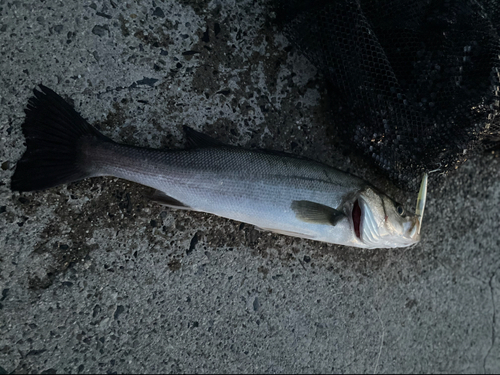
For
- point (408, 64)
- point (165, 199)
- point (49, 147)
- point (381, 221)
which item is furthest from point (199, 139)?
point (408, 64)

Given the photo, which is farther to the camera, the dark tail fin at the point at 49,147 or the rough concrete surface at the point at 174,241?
the rough concrete surface at the point at 174,241

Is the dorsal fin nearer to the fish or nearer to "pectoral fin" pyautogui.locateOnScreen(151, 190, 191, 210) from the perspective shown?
the fish

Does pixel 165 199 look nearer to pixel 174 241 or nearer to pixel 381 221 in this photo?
pixel 174 241

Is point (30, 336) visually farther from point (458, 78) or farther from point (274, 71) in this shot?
point (458, 78)

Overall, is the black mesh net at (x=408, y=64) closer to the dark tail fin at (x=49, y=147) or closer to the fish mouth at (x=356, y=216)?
the fish mouth at (x=356, y=216)

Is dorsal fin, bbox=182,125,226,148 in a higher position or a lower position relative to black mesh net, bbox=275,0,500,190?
lower

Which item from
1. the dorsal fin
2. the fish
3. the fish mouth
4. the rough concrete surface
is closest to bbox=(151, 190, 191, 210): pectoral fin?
the fish

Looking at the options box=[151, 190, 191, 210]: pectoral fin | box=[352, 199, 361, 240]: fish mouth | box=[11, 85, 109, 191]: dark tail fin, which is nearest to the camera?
box=[11, 85, 109, 191]: dark tail fin

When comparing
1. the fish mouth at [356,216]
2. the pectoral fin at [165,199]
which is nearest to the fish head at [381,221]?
the fish mouth at [356,216]
